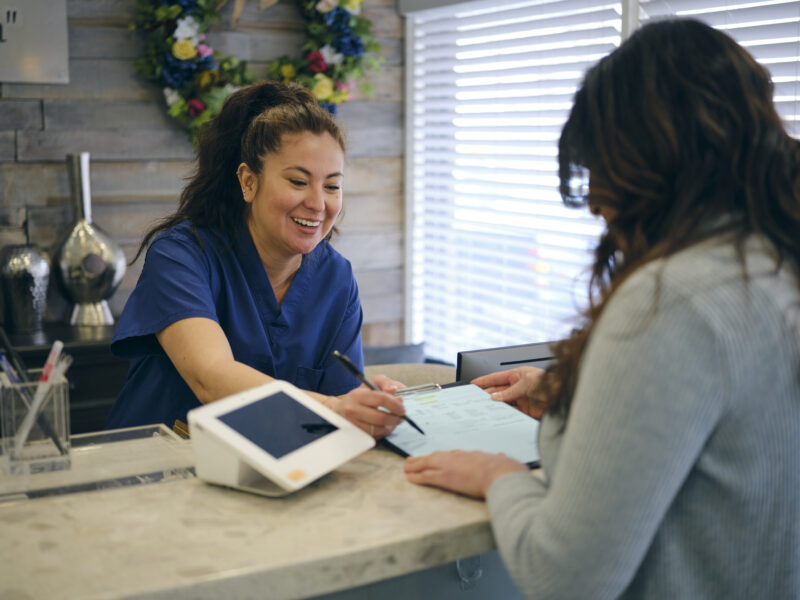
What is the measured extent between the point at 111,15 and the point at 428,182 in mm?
1483

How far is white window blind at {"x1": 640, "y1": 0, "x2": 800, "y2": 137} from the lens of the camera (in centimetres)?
224

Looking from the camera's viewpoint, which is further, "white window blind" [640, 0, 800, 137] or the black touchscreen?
"white window blind" [640, 0, 800, 137]

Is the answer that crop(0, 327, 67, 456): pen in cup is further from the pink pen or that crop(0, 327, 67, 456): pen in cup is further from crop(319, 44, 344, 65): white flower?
crop(319, 44, 344, 65): white flower

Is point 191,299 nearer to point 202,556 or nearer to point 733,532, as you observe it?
point 202,556

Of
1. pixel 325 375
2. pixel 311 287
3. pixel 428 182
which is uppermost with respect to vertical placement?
pixel 428 182

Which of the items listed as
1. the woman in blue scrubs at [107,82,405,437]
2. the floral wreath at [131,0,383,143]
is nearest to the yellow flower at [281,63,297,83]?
the floral wreath at [131,0,383,143]

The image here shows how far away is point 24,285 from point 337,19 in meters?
1.59

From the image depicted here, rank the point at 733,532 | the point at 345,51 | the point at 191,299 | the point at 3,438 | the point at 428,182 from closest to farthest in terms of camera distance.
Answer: the point at 733,532
the point at 3,438
the point at 191,299
the point at 345,51
the point at 428,182

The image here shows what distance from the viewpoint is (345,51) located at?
11.2 ft

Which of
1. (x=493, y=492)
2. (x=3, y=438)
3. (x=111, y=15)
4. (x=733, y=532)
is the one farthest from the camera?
(x=111, y=15)

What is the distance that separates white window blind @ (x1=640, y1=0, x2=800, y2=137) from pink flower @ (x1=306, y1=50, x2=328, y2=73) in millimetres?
1509

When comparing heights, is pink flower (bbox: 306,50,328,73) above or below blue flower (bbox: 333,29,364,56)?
below

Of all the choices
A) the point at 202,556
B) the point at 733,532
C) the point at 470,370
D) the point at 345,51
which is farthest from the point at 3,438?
the point at 345,51

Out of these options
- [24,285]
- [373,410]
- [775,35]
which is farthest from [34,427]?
[775,35]
